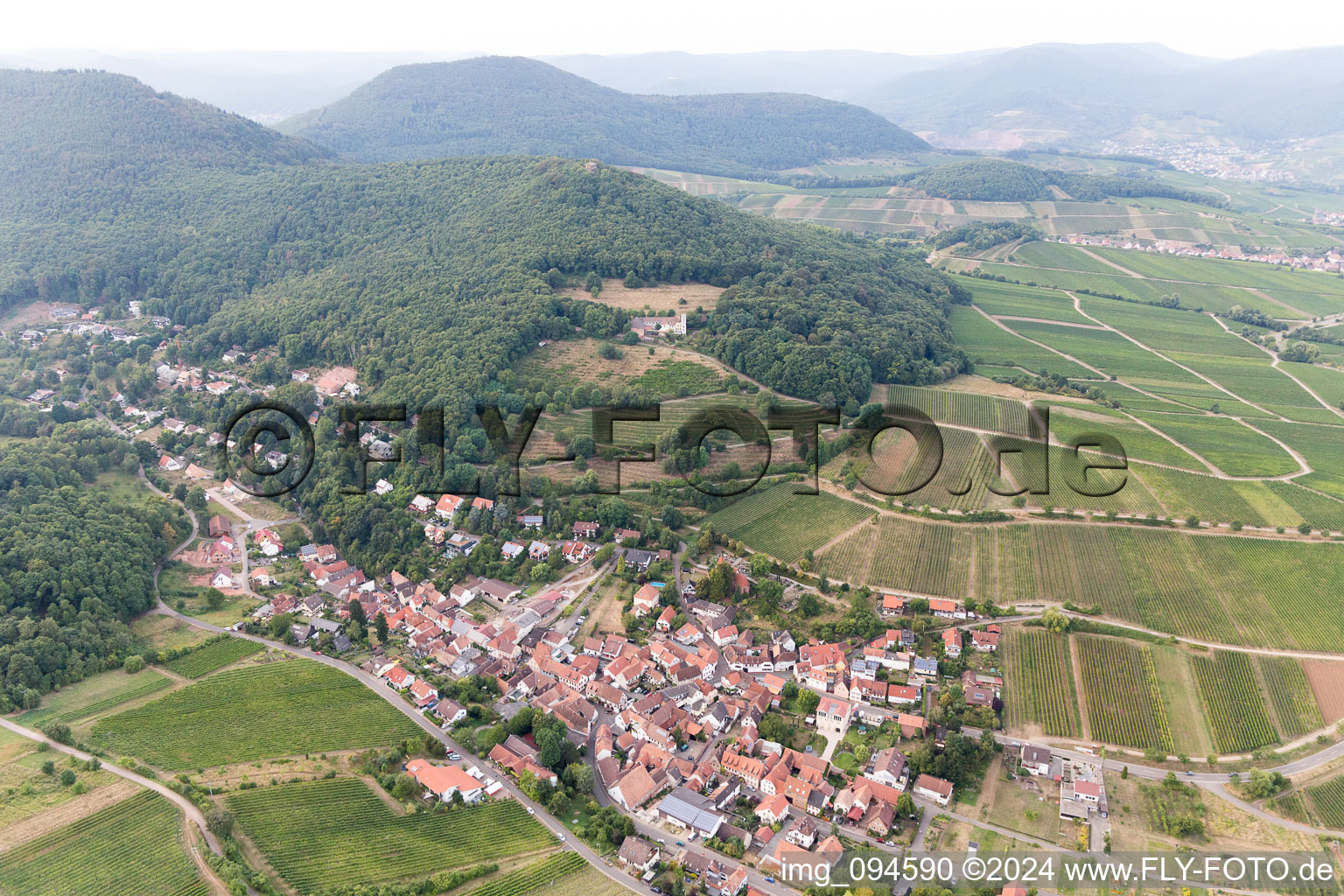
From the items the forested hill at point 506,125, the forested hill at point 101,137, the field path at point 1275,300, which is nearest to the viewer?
the forested hill at point 101,137

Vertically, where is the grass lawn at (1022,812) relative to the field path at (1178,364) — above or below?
below

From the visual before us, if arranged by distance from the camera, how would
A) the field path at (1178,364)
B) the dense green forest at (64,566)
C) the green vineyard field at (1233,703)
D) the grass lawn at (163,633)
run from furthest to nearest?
the field path at (1178,364) → the grass lawn at (163,633) → the dense green forest at (64,566) → the green vineyard field at (1233,703)

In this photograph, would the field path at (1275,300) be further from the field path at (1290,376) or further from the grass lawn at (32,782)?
the grass lawn at (32,782)

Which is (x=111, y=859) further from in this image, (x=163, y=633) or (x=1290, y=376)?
(x=1290, y=376)

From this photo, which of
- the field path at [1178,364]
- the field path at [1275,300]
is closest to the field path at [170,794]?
the field path at [1178,364]

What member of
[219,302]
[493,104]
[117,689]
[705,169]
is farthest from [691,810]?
[493,104]

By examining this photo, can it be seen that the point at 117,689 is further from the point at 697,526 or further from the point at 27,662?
the point at 697,526

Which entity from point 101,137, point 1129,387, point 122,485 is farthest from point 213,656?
point 101,137
